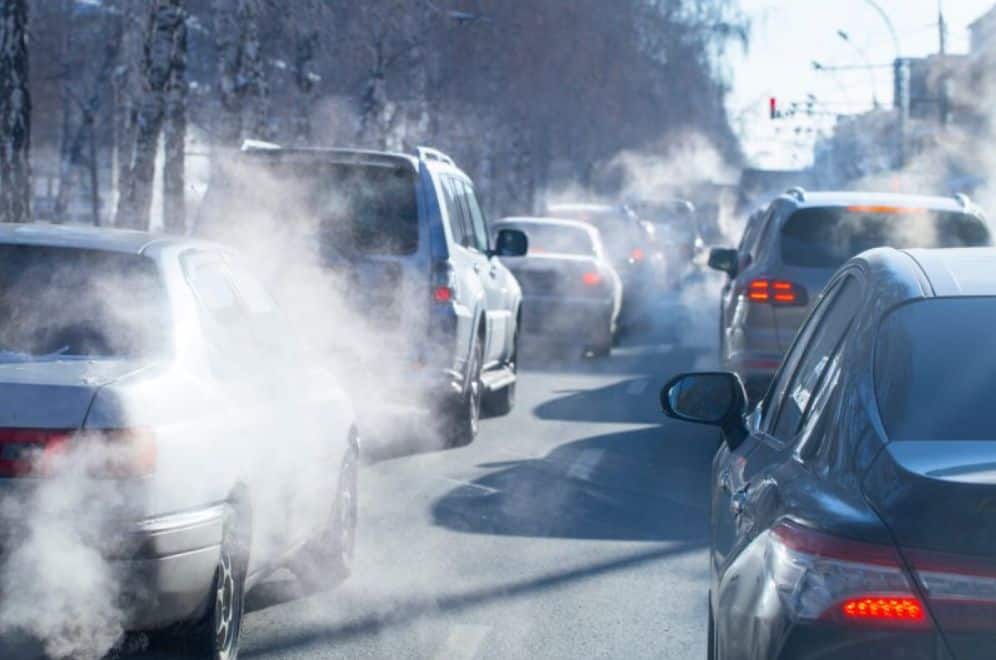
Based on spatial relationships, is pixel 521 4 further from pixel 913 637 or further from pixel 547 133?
pixel 913 637

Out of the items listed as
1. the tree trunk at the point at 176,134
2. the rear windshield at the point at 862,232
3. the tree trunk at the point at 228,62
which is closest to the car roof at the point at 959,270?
the rear windshield at the point at 862,232

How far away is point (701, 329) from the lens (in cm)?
2797

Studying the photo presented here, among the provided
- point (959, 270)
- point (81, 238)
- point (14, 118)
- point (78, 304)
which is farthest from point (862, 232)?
point (14, 118)

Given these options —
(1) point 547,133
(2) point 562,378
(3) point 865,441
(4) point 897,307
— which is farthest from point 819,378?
(1) point 547,133

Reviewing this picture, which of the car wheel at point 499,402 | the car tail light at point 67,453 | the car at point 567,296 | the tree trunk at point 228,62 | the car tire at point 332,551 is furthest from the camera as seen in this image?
the tree trunk at point 228,62

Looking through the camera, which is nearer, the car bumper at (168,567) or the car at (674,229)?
the car bumper at (168,567)

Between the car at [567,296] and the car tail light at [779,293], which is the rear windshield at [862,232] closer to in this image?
the car tail light at [779,293]

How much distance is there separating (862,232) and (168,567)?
7.38 metres

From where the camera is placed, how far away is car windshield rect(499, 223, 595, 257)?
21.6 meters

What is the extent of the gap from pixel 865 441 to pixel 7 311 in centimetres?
368

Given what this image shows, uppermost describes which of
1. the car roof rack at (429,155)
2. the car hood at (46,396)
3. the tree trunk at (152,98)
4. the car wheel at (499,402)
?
→ the tree trunk at (152,98)

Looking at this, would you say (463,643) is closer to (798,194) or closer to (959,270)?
(959,270)

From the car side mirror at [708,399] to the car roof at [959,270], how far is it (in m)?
0.91

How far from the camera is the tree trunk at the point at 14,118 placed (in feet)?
52.7
